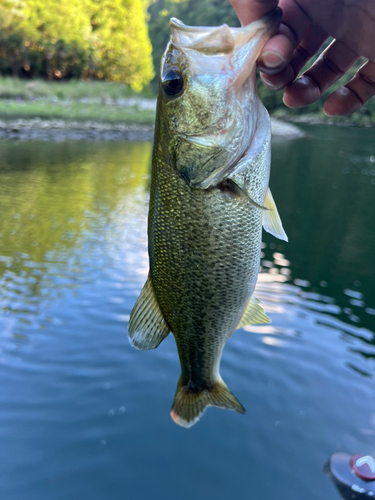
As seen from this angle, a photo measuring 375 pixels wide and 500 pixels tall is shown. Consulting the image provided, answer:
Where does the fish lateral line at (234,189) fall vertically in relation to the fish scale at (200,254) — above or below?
above

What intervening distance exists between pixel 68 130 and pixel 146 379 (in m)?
26.5

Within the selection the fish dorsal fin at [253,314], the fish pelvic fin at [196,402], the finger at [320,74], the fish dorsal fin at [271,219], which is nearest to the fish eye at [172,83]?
the fish dorsal fin at [271,219]

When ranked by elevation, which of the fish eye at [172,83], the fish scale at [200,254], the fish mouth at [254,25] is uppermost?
the fish mouth at [254,25]

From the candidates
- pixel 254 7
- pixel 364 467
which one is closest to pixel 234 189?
pixel 254 7

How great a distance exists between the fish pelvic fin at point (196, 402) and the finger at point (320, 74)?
1.66 metres

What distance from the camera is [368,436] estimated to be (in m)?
5.21

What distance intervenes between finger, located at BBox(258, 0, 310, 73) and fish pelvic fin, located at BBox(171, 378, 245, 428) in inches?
65.5

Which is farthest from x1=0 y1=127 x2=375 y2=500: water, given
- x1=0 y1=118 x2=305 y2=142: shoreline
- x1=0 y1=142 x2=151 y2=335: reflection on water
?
x1=0 y1=118 x2=305 y2=142: shoreline

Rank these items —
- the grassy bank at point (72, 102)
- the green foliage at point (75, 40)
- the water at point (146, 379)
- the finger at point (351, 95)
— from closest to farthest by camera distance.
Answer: the finger at point (351, 95) < the water at point (146, 379) < the grassy bank at point (72, 102) < the green foliage at point (75, 40)

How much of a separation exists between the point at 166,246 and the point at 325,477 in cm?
401

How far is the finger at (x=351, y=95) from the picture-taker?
2539 mm

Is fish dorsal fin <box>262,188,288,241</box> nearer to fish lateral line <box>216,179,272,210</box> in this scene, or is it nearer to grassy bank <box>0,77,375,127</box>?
fish lateral line <box>216,179,272,210</box>

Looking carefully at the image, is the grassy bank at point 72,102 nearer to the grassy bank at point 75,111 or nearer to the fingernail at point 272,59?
the grassy bank at point 75,111

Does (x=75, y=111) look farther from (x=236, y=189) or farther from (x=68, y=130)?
(x=236, y=189)
